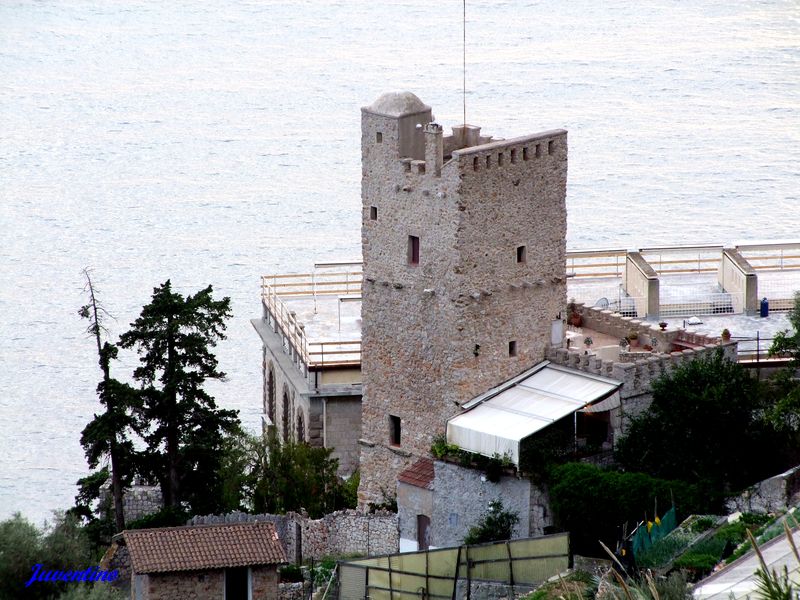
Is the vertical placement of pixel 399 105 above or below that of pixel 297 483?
above

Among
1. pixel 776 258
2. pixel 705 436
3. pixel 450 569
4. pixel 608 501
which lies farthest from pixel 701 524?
pixel 776 258

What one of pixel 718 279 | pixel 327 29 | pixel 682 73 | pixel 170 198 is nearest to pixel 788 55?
pixel 682 73

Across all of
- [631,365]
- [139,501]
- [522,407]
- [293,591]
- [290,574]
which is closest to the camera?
[293,591]

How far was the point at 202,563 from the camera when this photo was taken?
4781 centimetres

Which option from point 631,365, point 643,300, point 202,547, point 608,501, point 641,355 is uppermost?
point 643,300

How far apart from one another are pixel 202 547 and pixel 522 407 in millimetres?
9003

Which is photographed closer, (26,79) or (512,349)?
(512,349)

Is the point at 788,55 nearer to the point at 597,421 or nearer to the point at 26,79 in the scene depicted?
the point at 26,79

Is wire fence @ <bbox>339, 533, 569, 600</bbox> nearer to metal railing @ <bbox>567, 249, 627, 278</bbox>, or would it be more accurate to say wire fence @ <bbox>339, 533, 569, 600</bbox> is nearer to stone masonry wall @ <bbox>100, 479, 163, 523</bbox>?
stone masonry wall @ <bbox>100, 479, 163, 523</bbox>

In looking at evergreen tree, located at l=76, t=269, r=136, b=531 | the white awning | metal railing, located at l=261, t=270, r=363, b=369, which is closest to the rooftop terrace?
metal railing, located at l=261, t=270, r=363, b=369

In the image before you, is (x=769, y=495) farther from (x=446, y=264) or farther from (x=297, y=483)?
(x=297, y=483)

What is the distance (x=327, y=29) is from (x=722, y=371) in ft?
408

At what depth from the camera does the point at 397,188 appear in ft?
176

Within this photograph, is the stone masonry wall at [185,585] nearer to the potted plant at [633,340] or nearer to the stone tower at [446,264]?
the stone tower at [446,264]
